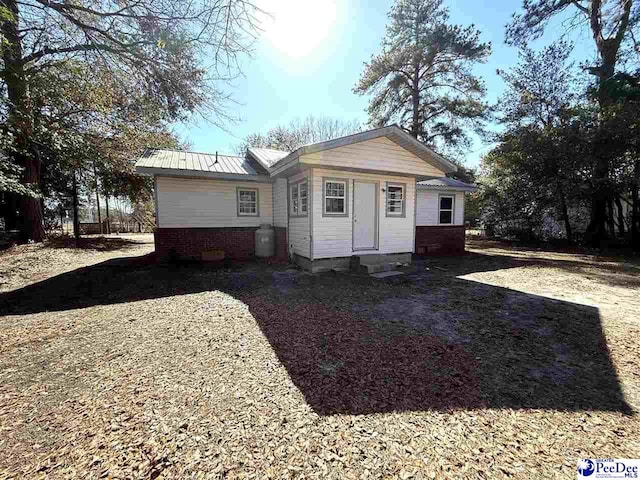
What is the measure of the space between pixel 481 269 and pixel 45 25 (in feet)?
43.3

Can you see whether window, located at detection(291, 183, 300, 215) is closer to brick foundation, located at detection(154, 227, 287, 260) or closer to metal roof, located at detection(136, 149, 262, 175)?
brick foundation, located at detection(154, 227, 287, 260)

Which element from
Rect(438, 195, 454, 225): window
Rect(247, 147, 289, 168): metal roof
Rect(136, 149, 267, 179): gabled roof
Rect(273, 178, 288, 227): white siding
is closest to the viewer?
Rect(136, 149, 267, 179): gabled roof

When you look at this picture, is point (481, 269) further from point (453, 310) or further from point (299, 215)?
point (299, 215)

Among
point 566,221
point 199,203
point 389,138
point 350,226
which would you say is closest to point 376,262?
point 350,226

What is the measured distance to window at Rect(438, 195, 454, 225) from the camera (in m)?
12.2

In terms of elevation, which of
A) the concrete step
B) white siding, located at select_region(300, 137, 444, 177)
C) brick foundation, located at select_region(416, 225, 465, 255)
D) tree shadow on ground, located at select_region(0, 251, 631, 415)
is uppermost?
white siding, located at select_region(300, 137, 444, 177)

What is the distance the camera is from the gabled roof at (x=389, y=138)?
673 cm

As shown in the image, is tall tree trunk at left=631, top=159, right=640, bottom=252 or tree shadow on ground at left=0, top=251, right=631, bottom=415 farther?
tall tree trunk at left=631, top=159, right=640, bottom=252

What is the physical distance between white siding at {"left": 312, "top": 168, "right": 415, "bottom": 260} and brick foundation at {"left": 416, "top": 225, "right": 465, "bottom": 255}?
3.20 m

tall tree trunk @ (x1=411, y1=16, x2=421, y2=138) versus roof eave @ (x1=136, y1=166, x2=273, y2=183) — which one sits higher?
tall tree trunk @ (x1=411, y1=16, x2=421, y2=138)

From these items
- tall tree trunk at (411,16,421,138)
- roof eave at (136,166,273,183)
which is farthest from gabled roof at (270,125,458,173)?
tall tree trunk at (411,16,421,138)

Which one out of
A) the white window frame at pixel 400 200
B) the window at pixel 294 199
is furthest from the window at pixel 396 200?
the window at pixel 294 199

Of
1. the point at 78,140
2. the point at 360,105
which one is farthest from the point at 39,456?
the point at 360,105

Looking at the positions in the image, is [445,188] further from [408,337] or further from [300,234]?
[408,337]
